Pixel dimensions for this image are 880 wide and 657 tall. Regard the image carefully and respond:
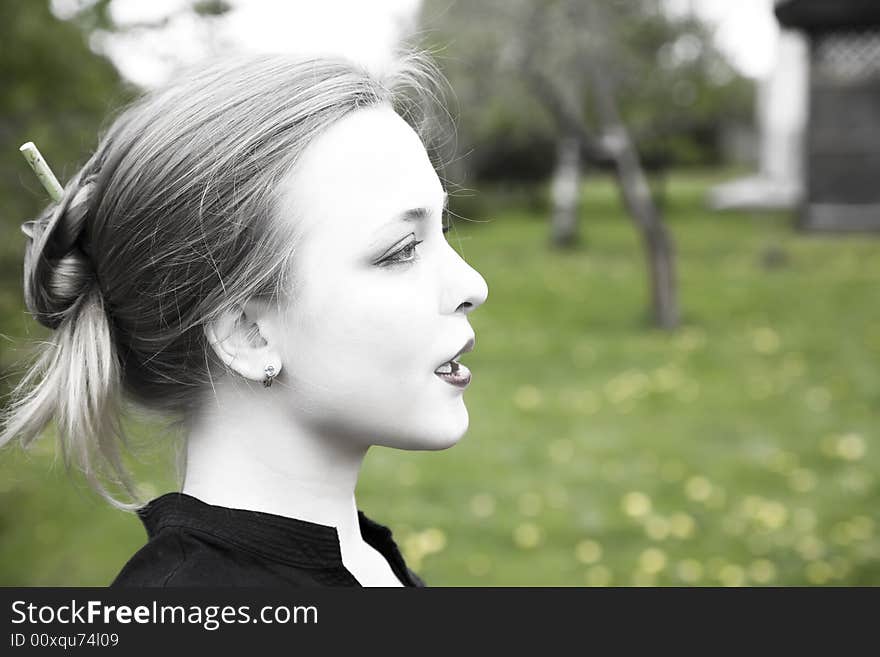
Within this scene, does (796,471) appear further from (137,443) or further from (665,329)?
(137,443)

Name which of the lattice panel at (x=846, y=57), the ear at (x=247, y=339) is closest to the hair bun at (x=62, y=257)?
the ear at (x=247, y=339)

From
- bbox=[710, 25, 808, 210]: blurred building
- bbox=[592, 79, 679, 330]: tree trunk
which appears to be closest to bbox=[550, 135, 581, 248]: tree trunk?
bbox=[710, 25, 808, 210]: blurred building

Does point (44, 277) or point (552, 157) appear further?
point (552, 157)

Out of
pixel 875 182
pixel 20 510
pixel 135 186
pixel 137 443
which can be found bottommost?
pixel 875 182

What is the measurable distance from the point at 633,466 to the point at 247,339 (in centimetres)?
565

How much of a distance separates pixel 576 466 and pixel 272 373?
5605 mm

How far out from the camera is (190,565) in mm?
1340

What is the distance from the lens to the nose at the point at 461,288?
1.46 m

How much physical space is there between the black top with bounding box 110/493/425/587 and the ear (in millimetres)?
207

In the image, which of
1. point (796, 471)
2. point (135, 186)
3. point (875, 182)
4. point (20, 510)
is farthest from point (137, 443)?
point (875, 182)

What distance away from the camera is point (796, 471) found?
6.64 meters

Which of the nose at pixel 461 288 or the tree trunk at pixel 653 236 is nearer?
the nose at pixel 461 288

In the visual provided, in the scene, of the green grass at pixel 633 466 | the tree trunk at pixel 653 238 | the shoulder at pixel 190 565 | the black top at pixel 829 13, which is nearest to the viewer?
the shoulder at pixel 190 565

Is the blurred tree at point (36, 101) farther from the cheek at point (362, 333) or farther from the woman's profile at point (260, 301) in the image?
the cheek at point (362, 333)
